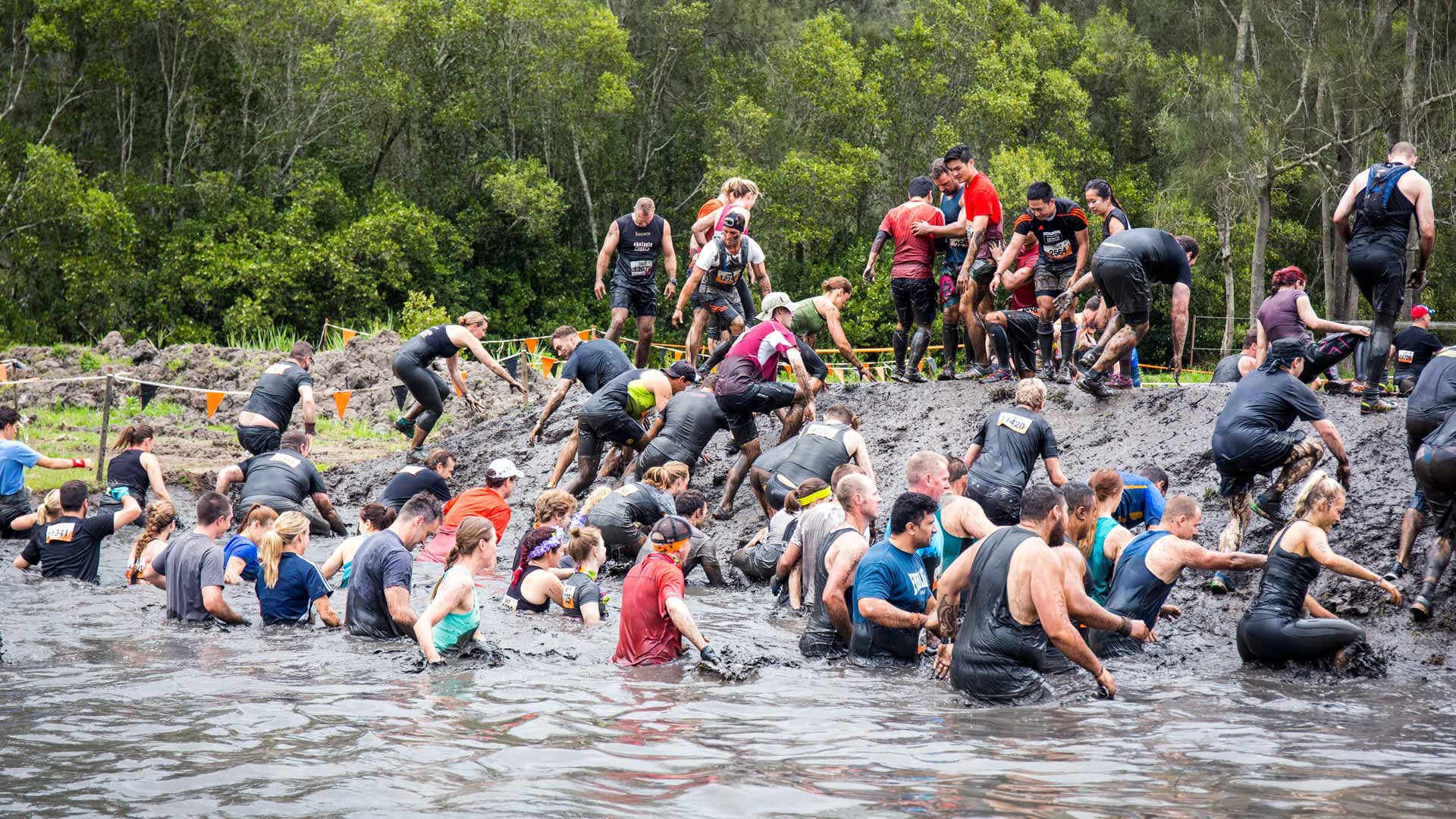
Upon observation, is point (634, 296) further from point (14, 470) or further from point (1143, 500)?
point (1143, 500)

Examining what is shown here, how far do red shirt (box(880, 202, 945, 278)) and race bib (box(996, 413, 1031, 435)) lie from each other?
3.57 metres

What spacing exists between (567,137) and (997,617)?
31.1 m

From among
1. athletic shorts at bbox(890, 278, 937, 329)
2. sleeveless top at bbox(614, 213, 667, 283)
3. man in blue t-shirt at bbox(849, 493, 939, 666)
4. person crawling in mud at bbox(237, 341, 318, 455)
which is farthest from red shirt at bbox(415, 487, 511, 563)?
man in blue t-shirt at bbox(849, 493, 939, 666)

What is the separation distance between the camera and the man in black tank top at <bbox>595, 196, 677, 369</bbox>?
1438 cm

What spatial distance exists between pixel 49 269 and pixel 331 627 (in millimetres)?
25494

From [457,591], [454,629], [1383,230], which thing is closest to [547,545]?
[454,629]

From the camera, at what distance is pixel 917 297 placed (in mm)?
12914

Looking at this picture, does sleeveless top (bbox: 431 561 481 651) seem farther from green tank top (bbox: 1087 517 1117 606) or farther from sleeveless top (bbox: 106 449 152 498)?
sleeveless top (bbox: 106 449 152 498)

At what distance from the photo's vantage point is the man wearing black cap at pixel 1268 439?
904cm

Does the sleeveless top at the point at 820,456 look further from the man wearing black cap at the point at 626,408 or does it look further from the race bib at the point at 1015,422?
the man wearing black cap at the point at 626,408

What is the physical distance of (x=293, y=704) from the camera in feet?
23.6

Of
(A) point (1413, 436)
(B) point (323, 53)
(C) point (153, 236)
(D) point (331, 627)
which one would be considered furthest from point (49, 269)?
(A) point (1413, 436)

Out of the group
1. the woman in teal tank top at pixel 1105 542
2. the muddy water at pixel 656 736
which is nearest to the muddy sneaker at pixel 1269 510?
the muddy water at pixel 656 736

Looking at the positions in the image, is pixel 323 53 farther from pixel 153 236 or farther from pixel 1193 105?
pixel 1193 105
